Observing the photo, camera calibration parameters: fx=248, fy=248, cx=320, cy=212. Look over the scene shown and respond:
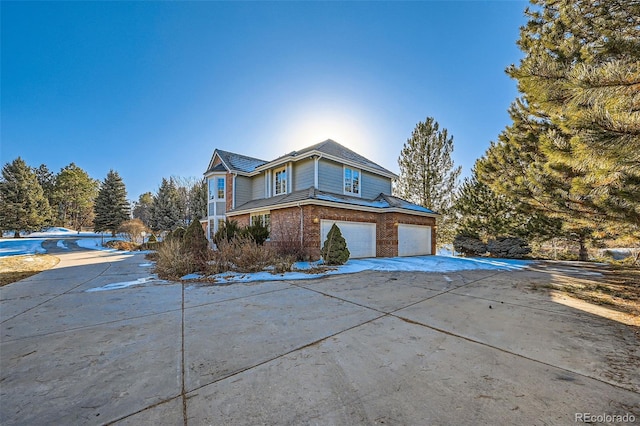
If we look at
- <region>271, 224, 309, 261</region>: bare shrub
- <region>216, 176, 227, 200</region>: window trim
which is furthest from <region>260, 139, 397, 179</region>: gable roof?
<region>271, 224, 309, 261</region>: bare shrub

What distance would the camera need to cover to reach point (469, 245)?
54.2 ft

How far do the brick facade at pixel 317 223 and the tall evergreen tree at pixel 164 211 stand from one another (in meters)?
18.4

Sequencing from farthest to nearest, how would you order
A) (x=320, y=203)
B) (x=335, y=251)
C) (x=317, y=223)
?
1. (x=317, y=223)
2. (x=320, y=203)
3. (x=335, y=251)

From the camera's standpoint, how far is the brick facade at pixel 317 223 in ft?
39.0

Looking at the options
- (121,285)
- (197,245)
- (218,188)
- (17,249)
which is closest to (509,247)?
(197,245)

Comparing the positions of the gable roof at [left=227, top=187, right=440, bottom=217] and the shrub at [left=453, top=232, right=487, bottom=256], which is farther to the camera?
the shrub at [left=453, top=232, right=487, bottom=256]

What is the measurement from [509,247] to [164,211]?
33.5 meters

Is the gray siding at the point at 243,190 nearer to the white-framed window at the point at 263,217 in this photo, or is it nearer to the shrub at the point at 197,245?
the white-framed window at the point at 263,217

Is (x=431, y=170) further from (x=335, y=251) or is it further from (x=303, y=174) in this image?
(x=335, y=251)

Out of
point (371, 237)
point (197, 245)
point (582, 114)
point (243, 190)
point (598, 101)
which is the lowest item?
point (197, 245)

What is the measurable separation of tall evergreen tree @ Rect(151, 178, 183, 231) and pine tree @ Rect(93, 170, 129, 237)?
17.3 feet

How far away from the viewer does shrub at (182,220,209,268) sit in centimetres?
891

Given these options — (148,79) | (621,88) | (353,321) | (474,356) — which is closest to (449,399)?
(474,356)

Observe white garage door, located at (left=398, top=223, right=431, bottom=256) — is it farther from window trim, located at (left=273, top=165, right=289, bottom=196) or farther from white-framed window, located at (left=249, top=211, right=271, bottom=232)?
white-framed window, located at (left=249, top=211, right=271, bottom=232)
